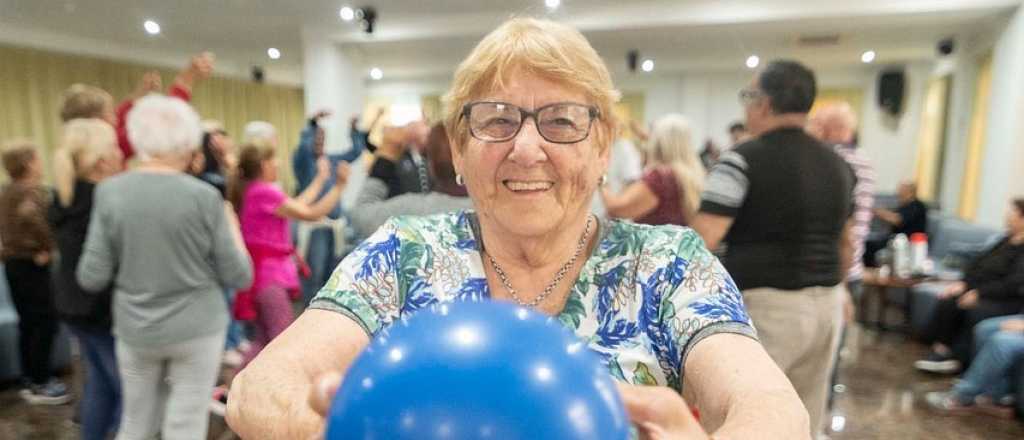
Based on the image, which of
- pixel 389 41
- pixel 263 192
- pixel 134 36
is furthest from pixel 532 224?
pixel 134 36

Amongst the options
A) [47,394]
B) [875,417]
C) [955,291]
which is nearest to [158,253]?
[47,394]

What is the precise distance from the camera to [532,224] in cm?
90

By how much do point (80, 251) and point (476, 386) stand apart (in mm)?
2359

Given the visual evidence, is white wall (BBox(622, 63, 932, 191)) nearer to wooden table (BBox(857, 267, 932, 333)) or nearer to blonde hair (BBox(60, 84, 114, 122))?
wooden table (BBox(857, 267, 932, 333))

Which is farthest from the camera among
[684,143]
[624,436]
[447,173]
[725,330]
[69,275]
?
[684,143]

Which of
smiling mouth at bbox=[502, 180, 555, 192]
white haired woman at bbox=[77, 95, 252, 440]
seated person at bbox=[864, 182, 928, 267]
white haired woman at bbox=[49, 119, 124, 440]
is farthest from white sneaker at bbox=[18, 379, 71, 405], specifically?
seated person at bbox=[864, 182, 928, 267]

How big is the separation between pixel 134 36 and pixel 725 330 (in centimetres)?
882

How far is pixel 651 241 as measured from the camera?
0.92 m

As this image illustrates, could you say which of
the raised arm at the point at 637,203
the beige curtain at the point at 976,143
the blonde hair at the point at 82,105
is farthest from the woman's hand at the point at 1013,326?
the blonde hair at the point at 82,105

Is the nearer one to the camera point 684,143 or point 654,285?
point 654,285

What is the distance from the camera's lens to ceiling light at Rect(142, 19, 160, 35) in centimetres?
666

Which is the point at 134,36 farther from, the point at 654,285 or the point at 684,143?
the point at 654,285

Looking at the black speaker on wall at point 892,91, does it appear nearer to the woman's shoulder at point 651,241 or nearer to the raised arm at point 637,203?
the raised arm at point 637,203

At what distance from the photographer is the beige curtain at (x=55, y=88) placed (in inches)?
268
